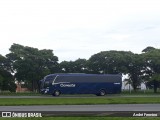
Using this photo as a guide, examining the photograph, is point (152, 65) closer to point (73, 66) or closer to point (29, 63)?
point (73, 66)

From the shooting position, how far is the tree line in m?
77.6

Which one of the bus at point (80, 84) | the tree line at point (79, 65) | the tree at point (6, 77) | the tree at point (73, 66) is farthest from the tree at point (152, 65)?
the tree at point (6, 77)

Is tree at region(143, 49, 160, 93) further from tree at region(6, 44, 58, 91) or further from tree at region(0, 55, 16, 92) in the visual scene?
tree at region(0, 55, 16, 92)

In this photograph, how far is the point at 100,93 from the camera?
183ft

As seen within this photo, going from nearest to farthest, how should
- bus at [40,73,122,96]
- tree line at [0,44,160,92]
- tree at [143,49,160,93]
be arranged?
bus at [40,73,122,96]
tree at [143,49,160,93]
tree line at [0,44,160,92]

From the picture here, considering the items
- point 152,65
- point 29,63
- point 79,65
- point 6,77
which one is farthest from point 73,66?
point 152,65

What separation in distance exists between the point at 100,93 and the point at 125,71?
2487 centimetres

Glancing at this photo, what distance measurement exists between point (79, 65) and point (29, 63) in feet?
43.8

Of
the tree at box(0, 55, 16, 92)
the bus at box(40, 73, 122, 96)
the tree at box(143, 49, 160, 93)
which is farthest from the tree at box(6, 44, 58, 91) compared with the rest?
the bus at box(40, 73, 122, 96)

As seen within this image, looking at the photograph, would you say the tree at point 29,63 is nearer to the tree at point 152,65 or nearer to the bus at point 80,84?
the tree at point 152,65

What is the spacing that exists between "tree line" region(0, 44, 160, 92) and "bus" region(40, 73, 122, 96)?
20.3 m

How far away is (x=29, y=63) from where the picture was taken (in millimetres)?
77875

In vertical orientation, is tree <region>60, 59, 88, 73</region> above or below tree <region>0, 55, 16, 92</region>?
above

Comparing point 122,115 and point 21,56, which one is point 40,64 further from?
point 122,115
